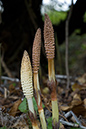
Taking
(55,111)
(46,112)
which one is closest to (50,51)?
(55,111)

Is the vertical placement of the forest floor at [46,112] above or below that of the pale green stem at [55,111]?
below

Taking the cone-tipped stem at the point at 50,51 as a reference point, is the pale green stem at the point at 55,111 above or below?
below

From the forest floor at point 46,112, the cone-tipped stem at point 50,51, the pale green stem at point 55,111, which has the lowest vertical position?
the forest floor at point 46,112

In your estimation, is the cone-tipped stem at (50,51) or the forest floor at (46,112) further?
the forest floor at (46,112)

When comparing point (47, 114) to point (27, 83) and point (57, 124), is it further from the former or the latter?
point (27, 83)

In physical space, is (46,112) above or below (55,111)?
below

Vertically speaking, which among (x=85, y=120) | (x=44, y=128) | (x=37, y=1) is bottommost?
(x=85, y=120)

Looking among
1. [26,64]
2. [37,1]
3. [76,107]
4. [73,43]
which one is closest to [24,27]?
[37,1]

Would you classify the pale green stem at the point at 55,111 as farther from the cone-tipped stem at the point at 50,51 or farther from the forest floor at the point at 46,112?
Result: the forest floor at the point at 46,112

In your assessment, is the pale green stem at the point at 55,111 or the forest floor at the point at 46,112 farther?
the forest floor at the point at 46,112

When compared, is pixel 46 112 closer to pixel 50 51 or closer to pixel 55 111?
pixel 55 111

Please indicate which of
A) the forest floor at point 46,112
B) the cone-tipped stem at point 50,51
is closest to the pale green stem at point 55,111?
the cone-tipped stem at point 50,51
